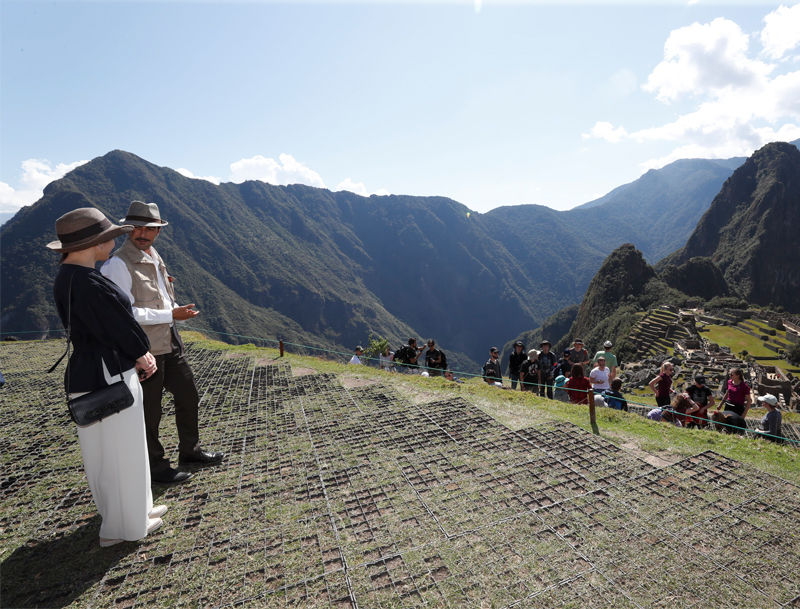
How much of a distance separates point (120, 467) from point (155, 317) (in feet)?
3.96

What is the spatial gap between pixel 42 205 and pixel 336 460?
503 ft

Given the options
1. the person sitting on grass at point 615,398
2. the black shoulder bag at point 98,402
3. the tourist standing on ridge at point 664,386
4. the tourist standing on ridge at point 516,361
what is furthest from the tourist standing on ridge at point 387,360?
the black shoulder bag at point 98,402

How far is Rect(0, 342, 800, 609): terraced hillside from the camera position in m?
2.60

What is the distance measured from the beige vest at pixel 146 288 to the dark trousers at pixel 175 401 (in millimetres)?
141

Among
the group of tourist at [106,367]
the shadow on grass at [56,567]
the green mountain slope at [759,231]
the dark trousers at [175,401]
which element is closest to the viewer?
the shadow on grass at [56,567]

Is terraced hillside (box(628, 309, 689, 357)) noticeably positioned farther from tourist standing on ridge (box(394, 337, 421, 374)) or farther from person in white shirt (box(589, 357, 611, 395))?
tourist standing on ridge (box(394, 337, 421, 374))

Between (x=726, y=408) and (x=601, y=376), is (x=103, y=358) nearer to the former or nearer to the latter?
(x=601, y=376)

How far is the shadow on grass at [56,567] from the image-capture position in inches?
100.0

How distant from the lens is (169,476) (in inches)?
149

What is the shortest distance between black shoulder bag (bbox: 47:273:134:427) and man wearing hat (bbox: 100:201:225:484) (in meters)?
0.67

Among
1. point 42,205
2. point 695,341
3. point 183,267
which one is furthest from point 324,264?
Result: point 695,341

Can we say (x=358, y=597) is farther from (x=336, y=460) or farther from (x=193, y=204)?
(x=193, y=204)

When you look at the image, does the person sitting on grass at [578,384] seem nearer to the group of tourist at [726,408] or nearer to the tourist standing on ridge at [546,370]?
the group of tourist at [726,408]

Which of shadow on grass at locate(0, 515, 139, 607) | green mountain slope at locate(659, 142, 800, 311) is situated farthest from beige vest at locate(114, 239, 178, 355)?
green mountain slope at locate(659, 142, 800, 311)
